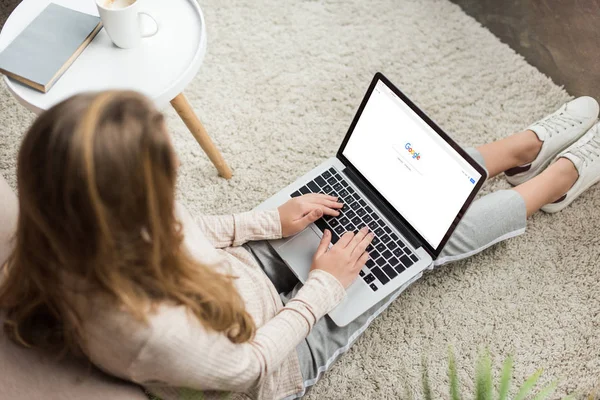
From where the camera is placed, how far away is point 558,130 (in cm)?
156

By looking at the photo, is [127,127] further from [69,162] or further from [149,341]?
[149,341]

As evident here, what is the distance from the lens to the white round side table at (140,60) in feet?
3.90

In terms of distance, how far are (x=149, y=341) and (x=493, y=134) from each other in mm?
1306

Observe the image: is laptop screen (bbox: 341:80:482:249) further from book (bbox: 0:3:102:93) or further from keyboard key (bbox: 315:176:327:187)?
book (bbox: 0:3:102:93)

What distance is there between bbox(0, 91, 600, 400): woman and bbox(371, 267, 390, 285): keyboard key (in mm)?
66

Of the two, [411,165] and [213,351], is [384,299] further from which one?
[213,351]

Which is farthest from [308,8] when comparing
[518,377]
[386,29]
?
[518,377]

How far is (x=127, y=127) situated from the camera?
0.60m

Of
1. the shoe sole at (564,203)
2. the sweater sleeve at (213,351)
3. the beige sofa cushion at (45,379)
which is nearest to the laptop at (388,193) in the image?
the sweater sleeve at (213,351)

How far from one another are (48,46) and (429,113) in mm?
1073

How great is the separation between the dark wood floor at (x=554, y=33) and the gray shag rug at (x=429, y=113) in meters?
0.05

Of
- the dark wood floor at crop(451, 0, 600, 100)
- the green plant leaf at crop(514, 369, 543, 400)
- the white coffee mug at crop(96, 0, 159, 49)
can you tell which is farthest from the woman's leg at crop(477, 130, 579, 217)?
the white coffee mug at crop(96, 0, 159, 49)

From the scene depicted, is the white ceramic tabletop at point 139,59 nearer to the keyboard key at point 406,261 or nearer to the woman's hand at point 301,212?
the woman's hand at point 301,212

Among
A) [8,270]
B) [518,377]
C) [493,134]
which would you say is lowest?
[518,377]
